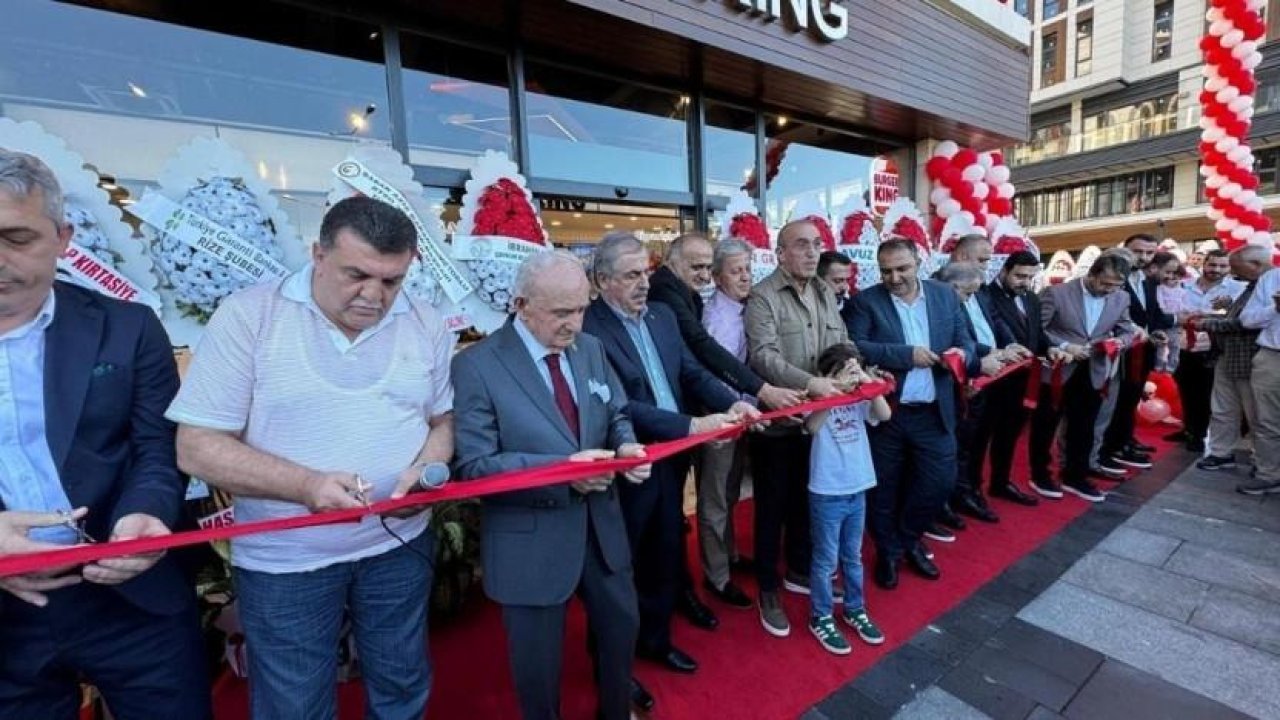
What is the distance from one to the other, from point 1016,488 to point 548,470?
14.8ft

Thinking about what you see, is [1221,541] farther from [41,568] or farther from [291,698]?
[41,568]

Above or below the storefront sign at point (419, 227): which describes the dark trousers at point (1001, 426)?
below

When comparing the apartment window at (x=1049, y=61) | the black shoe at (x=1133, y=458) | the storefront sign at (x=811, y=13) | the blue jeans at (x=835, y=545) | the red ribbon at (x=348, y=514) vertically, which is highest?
the apartment window at (x=1049, y=61)

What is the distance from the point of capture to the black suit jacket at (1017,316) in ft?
13.7

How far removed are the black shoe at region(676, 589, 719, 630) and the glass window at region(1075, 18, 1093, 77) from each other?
31.5 m

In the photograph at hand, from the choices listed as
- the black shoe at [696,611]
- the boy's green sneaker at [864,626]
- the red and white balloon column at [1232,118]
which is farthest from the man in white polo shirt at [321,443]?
the red and white balloon column at [1232,118]

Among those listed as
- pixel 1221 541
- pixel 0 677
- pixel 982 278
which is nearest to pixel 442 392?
pixel 0 677

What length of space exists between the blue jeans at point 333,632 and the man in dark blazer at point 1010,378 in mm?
4140

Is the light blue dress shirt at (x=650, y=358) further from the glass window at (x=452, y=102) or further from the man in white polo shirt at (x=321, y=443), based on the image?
the glass window at (x=452, y=102)

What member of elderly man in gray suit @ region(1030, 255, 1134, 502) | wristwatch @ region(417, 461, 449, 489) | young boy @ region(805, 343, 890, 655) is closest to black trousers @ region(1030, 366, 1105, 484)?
elderly man in gray suit @ region(1030, 255, 1134, 502)

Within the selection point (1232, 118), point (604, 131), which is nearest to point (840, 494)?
point (604, 131)

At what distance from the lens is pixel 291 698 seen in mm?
1539

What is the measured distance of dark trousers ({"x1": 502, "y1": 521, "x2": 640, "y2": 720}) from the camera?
1.84 meters

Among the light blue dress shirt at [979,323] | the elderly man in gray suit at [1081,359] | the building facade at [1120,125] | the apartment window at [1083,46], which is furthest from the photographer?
the apartment window at [1083,46]
